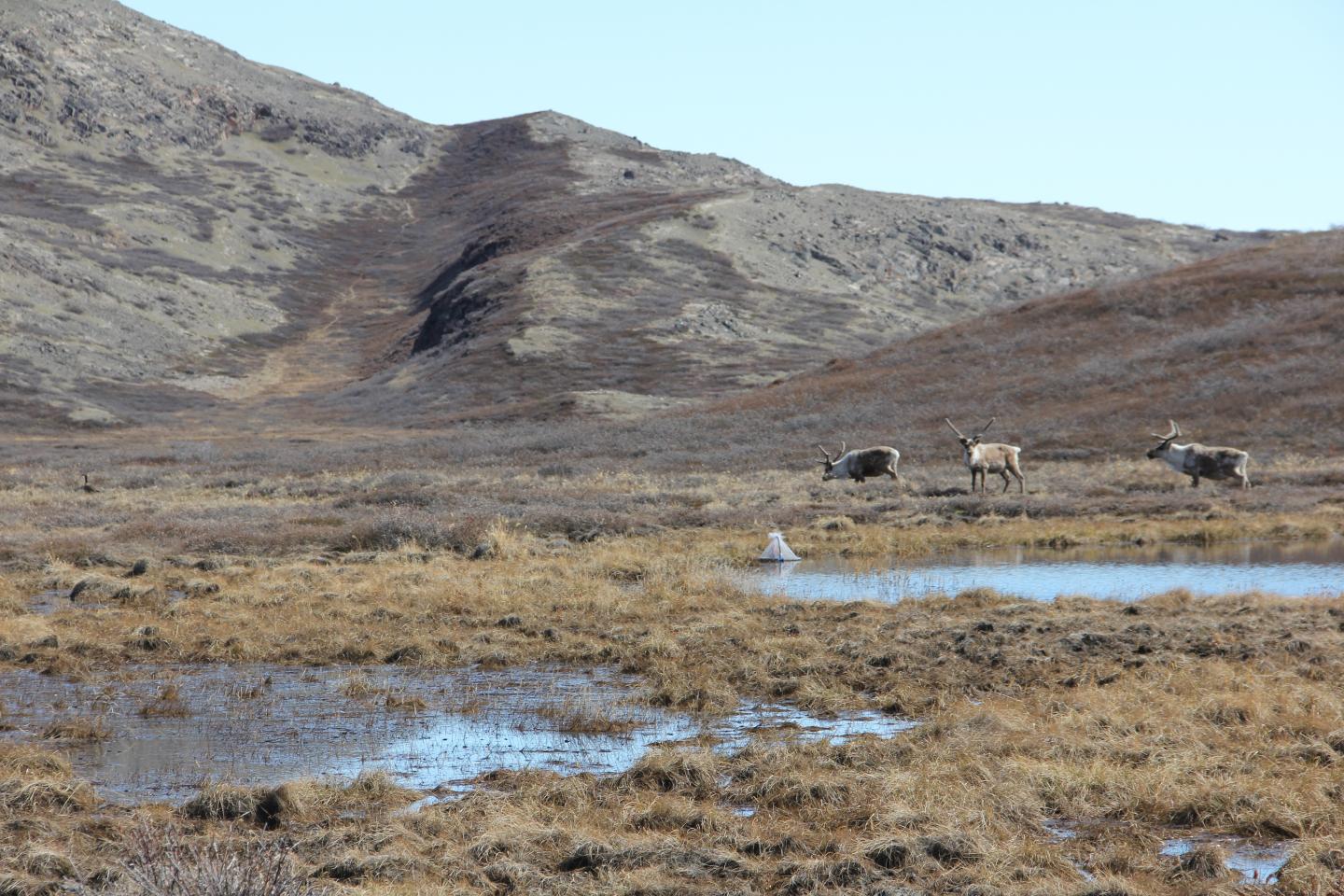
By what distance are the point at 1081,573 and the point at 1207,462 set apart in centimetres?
1440

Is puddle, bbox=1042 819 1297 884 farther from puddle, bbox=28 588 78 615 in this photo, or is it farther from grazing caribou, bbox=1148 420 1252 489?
grazing caribou, bbox=1148 420 1252 489

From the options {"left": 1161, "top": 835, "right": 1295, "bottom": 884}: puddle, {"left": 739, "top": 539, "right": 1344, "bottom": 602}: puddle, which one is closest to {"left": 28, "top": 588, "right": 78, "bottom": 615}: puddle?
{"left": 739, "top": 539, "right": 1344, "bottom": 602}: puddle

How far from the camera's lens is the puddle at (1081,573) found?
64.1 ft

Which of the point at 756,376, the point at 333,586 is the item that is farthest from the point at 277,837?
the point at 756,376

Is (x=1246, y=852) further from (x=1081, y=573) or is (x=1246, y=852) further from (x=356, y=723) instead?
(x=1081, y=573)

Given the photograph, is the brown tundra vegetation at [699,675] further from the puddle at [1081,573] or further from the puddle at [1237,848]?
the puddle at [1081,573]

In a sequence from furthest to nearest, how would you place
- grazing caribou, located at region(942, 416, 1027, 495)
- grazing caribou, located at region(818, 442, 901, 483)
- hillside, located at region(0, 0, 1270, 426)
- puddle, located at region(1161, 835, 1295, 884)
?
1. hillside, located at region(0, 0, 1270, 426)
2. grazing caribou, located at region(818, 442, 901, 483)
3. grazing caribou, located at region(942, 416, 1027, 495)
4. puddle, located at region(1161, 835, 1295, 884)

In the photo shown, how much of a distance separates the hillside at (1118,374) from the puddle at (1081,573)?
755 inches

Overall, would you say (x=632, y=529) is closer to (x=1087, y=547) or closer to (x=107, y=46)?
(x=1087, y=547)

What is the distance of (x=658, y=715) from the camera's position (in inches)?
496

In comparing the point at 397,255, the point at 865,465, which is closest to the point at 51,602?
the point at 865,465

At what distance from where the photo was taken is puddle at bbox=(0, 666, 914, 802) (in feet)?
35.5

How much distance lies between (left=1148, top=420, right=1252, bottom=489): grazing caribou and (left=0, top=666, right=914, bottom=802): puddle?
24551 millimetres

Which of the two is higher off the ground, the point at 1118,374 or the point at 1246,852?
the point at 1118,374
